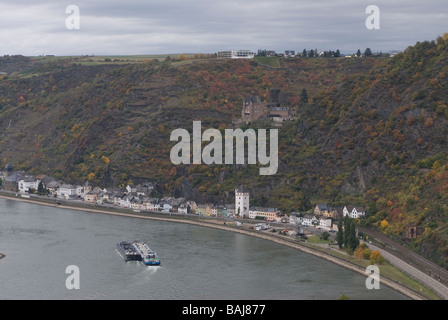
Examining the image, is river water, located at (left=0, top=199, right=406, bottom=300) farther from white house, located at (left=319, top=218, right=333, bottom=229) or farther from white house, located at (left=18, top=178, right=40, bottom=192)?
white house, located at (left=18, top=178, right=40, bottom=192)

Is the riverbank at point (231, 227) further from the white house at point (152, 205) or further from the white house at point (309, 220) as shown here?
the white house at point (309, 220)

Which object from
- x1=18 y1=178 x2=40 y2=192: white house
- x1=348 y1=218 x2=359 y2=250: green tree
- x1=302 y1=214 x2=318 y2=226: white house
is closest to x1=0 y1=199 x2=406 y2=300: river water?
x1=348 y1=218 x2=359 y2=250: green tree

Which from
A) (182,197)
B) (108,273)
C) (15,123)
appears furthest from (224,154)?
(15,123)

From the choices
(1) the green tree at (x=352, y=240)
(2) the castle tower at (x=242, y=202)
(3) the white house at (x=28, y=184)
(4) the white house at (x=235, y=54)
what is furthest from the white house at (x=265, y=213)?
(4) the white house at (x=235, y=54)

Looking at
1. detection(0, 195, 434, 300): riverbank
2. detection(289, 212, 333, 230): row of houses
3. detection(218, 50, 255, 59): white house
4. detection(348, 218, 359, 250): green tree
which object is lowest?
detection(0, 195, 434, 300): riverbank

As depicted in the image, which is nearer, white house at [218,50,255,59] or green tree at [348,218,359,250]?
green tree at [348,218,359,250]

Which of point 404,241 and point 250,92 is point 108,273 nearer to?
point 404,241

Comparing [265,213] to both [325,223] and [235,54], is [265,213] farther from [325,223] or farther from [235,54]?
[235,54]
